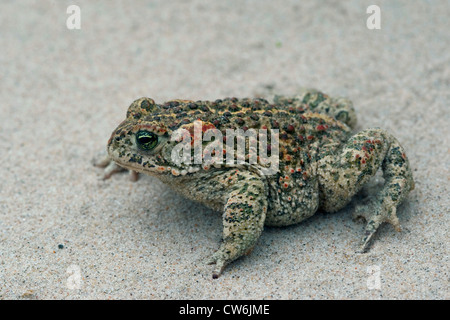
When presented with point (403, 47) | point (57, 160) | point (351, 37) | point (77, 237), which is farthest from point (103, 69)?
point (403, 47)

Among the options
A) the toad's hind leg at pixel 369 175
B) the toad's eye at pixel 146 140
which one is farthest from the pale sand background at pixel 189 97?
the toad's eye at pixel 146 140

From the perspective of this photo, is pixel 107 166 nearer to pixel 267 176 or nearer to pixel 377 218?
pixel 267 176

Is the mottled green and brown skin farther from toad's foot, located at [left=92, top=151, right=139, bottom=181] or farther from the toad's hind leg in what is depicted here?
toad's foot, located at [left=92, top=151, right=139, bottom=181]

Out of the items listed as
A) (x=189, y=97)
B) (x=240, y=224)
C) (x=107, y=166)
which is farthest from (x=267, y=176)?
(x=189, y=97)

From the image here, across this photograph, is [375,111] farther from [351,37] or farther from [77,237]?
[77,237]

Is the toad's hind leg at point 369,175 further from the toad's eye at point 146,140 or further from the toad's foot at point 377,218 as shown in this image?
the toad's eye at point 146,140

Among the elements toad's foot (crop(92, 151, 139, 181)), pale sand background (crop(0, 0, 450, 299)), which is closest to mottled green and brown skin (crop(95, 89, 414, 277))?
pale sand background (crop(0, 0, 450, 299))
